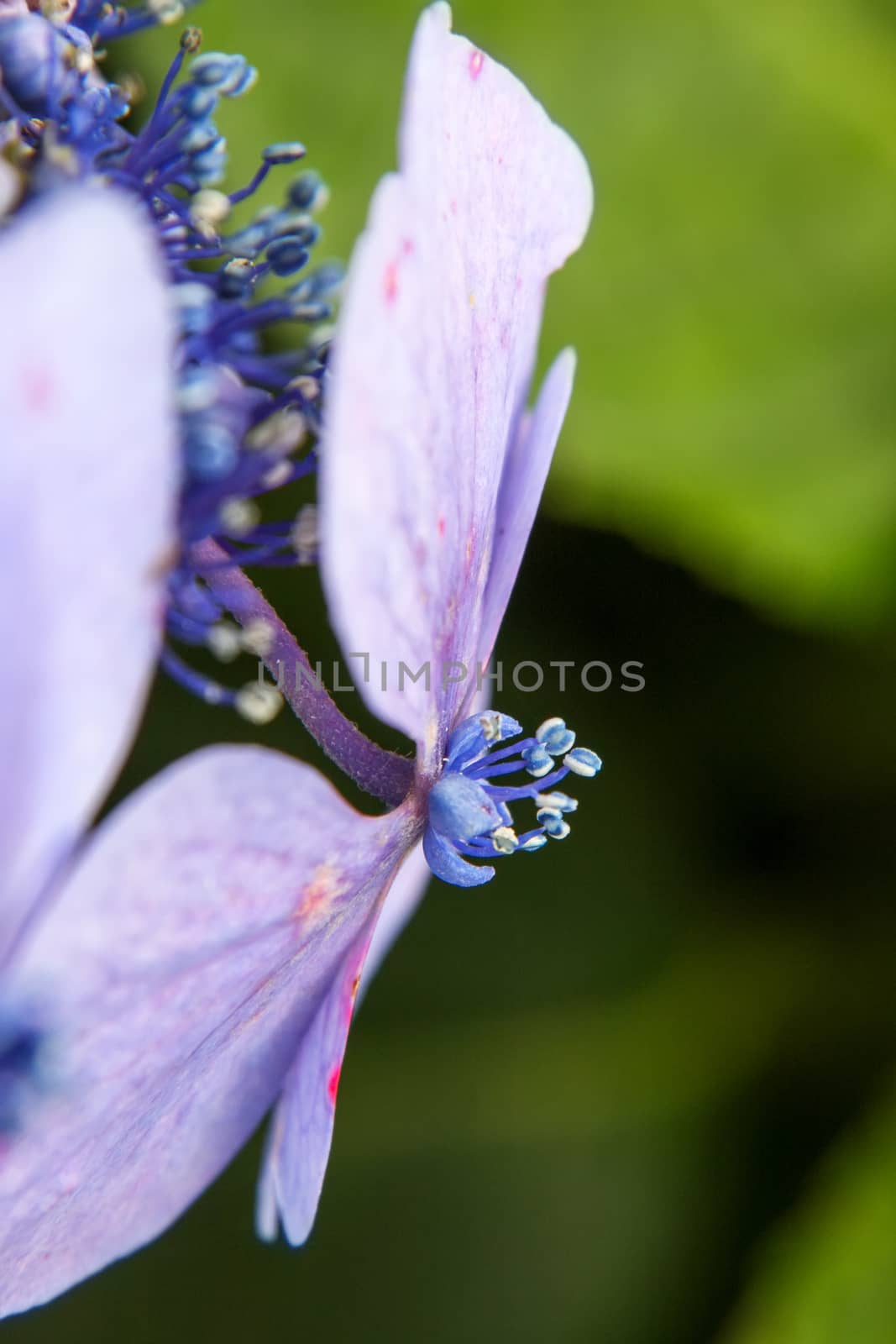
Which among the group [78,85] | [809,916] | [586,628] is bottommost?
[809,916]

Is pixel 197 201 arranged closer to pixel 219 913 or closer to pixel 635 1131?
pixel 219 913

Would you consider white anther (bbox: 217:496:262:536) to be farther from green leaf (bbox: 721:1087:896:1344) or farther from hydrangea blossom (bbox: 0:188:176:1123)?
green leaf (bbox: 721:1087:896:1344)

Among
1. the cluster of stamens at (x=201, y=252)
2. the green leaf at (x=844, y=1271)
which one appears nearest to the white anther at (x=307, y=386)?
the cluster of stamens at (x=201, y=252)

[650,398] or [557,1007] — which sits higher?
[650,398]

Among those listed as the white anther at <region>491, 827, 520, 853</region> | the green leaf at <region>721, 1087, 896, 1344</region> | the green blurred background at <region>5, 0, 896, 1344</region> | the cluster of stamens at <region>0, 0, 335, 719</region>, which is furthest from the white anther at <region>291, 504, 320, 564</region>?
the green leaf at <region>721, 1087, 896, 1344</region>

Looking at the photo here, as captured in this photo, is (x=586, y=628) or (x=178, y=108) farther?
(x=586, y=628)

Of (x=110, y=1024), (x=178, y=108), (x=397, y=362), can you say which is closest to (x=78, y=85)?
(x=178, y=108)

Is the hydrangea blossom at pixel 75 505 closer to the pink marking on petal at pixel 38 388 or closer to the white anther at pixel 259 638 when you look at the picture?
the pink marking on petal at pixel 38 388
